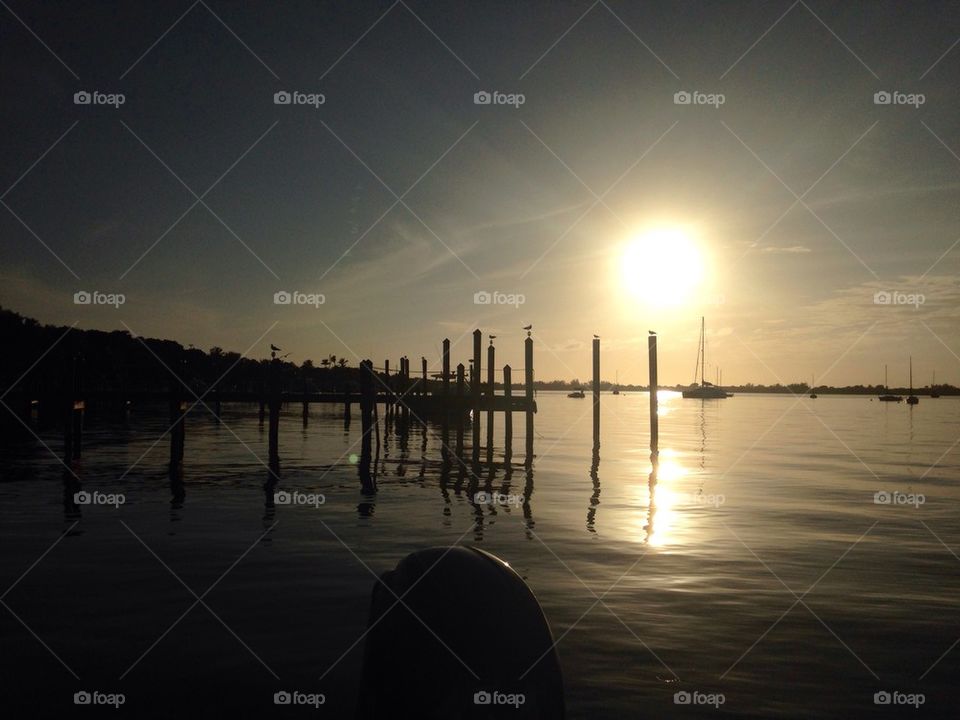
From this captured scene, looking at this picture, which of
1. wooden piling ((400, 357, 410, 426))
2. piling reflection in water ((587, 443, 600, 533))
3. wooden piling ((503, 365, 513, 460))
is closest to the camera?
piling reflection in water ((587, 443, 600, 533))

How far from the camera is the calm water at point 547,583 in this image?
7.43 m

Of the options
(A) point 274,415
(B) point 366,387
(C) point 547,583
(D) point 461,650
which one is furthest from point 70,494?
(D) point 461,650

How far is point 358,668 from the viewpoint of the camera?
7844mm

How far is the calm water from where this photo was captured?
24.4ft

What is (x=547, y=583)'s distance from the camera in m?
11.3

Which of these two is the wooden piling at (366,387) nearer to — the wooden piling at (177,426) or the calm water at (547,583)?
the calm water at (547,583)

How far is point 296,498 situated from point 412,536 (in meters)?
5.40

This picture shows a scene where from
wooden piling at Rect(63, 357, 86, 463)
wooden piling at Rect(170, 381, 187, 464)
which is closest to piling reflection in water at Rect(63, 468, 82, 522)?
wooden piling at Rect(63, 357, 86, 463)

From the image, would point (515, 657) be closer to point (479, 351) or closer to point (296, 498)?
point (296, 498)

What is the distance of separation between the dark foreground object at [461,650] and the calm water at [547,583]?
18 cm

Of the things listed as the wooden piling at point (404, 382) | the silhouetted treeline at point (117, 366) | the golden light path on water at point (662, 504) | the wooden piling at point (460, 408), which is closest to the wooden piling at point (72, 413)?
the silhouetted treeline at point (117, 366)

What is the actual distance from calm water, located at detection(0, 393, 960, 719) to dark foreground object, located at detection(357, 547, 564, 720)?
179 mm

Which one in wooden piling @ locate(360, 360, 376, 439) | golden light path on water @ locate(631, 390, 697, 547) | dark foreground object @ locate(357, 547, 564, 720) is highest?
wooden piling @ locate(360, 360, 376, 439)

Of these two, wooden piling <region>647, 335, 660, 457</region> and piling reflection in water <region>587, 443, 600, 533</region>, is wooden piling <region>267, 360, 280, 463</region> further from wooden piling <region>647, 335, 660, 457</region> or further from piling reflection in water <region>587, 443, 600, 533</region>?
wooden piling <region>647, 335, 660, 457</region>
